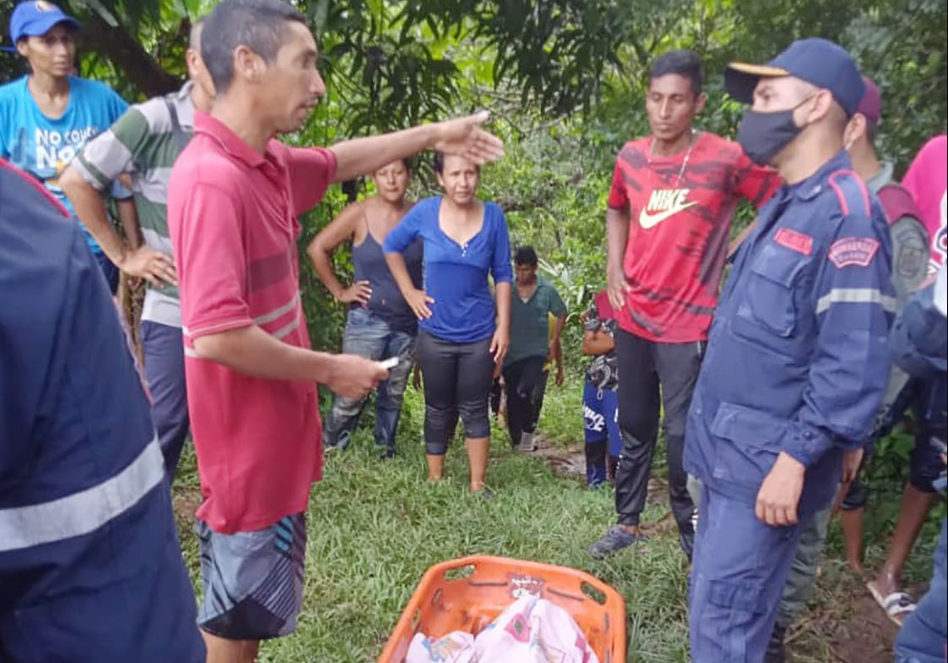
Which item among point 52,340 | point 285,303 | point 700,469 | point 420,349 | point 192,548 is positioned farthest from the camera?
point 420,349

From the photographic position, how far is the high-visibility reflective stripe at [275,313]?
1818 millimetres

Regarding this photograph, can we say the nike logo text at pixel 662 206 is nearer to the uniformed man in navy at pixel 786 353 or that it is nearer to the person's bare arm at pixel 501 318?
the uniformed man in navy at pixel 786 353

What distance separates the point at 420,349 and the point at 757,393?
2364 mm

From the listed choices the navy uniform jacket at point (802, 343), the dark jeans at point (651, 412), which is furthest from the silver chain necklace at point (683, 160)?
the navy uniform jacket at point (802, 343)

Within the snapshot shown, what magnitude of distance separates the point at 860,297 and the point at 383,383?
3.24 metres

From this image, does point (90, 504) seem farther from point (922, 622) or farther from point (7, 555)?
point (922, 622)

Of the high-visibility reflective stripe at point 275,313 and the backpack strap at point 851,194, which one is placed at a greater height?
the backpack strap at point 851,194

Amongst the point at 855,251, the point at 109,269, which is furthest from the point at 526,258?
the point at 855,251

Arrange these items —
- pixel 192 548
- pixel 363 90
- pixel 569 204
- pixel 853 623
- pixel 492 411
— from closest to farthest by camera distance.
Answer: pixel 853 623 < pixel 192 548 < pixel 363 90 < pixel 492 411 < pixel 569 204

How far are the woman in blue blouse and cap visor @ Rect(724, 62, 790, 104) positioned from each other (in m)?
1.89

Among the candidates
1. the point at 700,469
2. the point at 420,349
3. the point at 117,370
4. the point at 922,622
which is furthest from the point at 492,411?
the point at 117,370

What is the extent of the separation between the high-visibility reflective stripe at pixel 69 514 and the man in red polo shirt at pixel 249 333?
749 mm

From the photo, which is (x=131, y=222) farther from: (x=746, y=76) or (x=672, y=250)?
(x=746, y=76)

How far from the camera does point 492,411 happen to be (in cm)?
660
